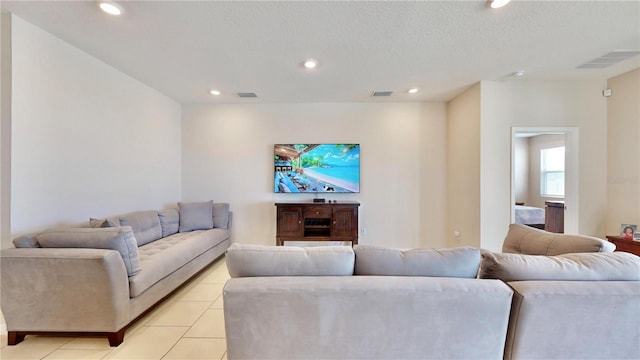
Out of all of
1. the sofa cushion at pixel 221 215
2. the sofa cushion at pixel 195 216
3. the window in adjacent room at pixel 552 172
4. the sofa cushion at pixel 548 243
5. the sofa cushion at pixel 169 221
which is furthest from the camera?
Answer: the window in adjacent room at pixel 552 172

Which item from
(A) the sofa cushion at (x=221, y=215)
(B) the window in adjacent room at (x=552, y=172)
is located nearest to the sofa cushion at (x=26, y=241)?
(A) the sofa cushion at (x=221, y=215)

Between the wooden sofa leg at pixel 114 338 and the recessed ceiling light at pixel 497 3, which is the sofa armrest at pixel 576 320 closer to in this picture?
the recessed ceiling light at pixel 497 3

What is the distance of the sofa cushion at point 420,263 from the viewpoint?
146 cm

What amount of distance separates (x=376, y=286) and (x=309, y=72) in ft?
8.85

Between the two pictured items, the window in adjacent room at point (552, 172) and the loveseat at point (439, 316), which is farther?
the window in adjacent room at point (552, 172)

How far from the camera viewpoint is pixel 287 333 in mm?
1351

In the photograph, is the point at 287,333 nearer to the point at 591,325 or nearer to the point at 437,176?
the point at 591,325

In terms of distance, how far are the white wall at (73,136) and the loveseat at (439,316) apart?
2269 mm

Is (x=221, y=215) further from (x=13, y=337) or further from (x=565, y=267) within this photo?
(x=565, y=267)

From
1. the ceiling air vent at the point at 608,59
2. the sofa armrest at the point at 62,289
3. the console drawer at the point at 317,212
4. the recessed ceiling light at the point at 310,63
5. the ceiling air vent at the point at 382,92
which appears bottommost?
the sofa armrest at the point at 62,289

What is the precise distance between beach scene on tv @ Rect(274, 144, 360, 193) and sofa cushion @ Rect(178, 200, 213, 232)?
1.14 metres

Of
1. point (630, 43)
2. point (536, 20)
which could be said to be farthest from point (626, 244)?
point (536, 20)

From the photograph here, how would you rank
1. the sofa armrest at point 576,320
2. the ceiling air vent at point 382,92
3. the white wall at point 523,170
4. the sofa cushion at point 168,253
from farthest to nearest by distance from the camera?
the white wall at point 523,170, the ceiling air vent at point 382,92, the sofa cushion at point 168,253, the sofa armrest at point 576,320

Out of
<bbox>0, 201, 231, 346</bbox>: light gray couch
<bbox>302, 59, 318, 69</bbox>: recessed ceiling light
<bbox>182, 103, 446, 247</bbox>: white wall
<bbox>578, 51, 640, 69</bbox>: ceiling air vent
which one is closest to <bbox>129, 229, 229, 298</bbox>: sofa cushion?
<bbox>0, 201, 231, 346</bbox>: light gray couch
